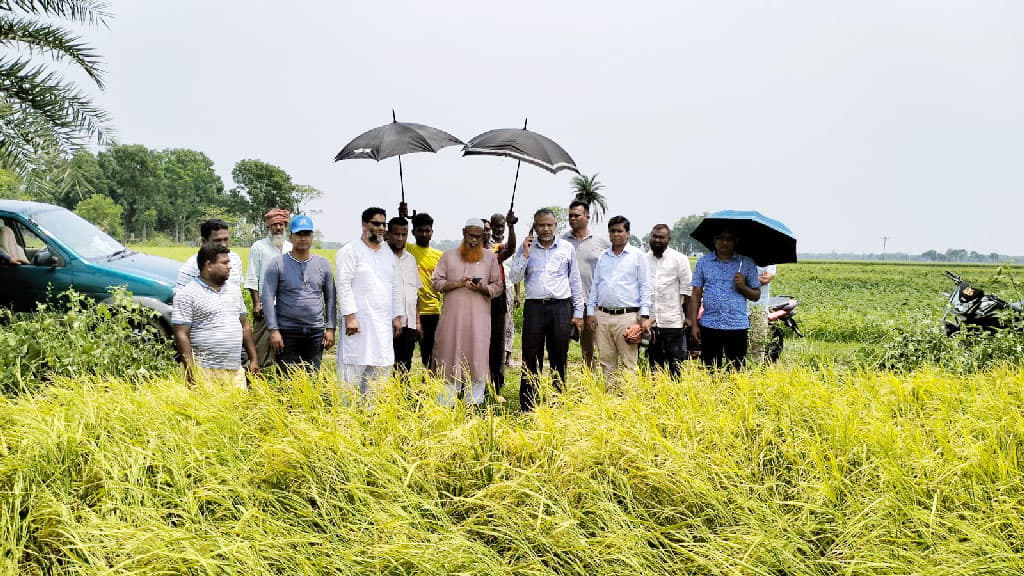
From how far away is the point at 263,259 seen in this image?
225 inches

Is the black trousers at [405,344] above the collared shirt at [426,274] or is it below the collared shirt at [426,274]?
below

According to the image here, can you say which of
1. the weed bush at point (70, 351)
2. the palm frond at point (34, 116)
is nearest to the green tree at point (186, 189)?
the palm frond at point (34, 116)

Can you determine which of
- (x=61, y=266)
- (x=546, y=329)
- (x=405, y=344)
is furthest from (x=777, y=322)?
(x=61, y=266)

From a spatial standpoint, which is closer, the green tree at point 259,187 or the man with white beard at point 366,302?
the man with white beard at point 366,302

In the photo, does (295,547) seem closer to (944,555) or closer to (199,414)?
(199,414)

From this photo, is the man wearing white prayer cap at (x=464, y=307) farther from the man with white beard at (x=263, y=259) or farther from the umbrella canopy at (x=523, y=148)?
the man with white beard at (x=263, y=259)

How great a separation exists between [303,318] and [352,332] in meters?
0.40

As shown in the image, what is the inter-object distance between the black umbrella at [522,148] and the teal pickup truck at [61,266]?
3.54 meters

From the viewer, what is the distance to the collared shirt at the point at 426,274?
5.79 metres

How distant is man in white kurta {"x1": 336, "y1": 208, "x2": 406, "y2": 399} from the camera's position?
16.3ft

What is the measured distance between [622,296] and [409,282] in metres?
1.82

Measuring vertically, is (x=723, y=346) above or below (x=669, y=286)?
below

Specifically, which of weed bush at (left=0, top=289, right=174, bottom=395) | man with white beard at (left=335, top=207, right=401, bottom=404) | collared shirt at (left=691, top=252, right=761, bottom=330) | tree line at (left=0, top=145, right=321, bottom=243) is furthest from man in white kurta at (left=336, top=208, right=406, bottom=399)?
tree line at (left=0, top=145, right=321, bottom=243)

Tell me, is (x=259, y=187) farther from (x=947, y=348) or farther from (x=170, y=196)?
(x=947, y=348)
